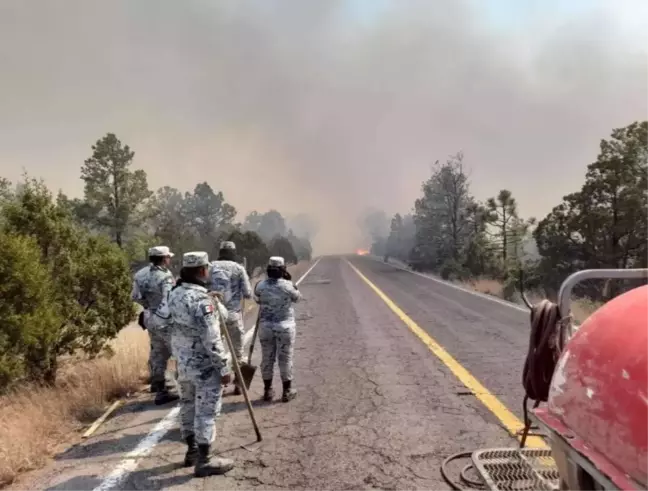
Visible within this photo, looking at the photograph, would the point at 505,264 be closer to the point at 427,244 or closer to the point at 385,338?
the point at 427,244

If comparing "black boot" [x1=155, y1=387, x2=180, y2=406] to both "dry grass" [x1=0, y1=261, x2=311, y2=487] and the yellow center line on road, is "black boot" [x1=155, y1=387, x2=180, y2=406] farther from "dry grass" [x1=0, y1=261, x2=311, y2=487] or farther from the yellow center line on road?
the yellow center line on road

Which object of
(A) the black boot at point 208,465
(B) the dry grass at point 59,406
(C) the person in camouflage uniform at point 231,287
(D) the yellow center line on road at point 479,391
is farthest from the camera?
(C) the person in camouflage uniform at point 231,287

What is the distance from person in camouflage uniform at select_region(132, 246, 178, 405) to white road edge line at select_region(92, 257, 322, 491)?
2.16 feet

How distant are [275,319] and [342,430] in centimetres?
181

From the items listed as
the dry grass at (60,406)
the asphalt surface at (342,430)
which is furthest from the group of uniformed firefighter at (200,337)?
the dry grass at (60,406)

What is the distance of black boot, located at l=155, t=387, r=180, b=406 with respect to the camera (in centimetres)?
620

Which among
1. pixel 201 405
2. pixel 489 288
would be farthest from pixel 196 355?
pixel 489 288

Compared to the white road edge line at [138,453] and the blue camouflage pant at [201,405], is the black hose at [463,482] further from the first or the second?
the white road edge line at [138,453]

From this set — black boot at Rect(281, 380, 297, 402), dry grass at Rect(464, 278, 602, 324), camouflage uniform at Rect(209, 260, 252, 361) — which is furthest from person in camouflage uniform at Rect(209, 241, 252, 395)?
dry grass at Rect(464, 278, 602, 324)

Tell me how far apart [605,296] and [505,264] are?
9.57 metres

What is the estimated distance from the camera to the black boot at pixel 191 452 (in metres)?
4.45

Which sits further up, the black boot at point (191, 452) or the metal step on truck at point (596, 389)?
the metal step on truck at point (596, 389)

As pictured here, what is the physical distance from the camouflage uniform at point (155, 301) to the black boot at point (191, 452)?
201cm

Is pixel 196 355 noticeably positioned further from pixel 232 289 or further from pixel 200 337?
pixel 232 289
